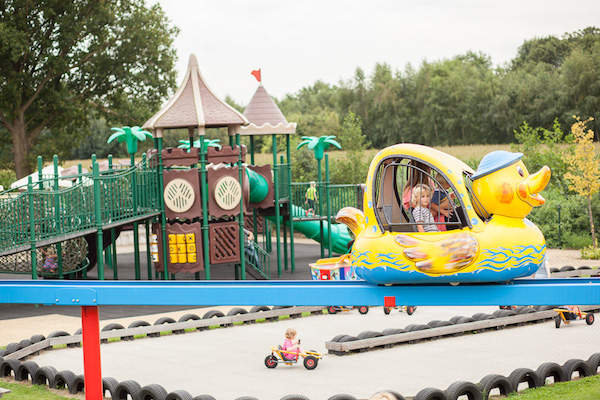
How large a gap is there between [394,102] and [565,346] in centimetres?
6270

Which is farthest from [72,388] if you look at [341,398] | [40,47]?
[40,47]

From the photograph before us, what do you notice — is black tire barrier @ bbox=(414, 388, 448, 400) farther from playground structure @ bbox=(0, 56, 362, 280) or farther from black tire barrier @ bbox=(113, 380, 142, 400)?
playground structure @ bbox=(0, 56, 362, 280)

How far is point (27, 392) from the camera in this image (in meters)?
9.03

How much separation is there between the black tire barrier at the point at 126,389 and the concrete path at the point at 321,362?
899mm

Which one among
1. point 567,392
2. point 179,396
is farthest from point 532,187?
point 179,396

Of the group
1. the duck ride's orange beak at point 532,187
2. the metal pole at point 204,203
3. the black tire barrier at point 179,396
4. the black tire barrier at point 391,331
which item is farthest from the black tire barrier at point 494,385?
the metal pole at point 204,203

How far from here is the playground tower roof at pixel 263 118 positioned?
2166 centimetres

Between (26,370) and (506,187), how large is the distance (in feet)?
20.0

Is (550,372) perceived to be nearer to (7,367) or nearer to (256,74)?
(7,367)

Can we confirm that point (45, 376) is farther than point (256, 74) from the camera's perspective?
No

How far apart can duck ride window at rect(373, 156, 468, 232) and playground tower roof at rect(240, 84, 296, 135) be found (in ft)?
45.0

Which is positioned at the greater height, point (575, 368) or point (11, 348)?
point (11, 348)

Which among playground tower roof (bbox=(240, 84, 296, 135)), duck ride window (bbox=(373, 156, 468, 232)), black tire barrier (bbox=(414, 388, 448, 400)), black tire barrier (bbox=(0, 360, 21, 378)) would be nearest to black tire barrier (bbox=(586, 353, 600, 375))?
black tire barrier (bbox=(414, 388, 448, 400))

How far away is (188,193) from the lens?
1806cm
